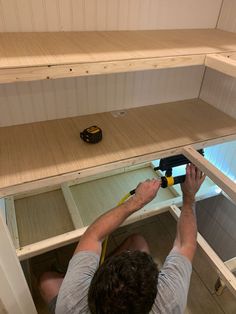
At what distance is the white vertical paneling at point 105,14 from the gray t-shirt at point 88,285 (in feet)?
2.78

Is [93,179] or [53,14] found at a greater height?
[53,14]

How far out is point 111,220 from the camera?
3.06 feet

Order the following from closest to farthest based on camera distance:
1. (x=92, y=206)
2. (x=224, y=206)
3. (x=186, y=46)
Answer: (x=186, y=46) < (x=92, y=206) < (x=224, y=206)

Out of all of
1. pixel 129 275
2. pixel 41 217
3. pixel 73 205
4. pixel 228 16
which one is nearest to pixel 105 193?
pixel 73 205

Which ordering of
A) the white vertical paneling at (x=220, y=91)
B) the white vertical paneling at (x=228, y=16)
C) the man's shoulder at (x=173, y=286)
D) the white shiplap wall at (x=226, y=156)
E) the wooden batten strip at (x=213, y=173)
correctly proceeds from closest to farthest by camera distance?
1. the man's shoulder at (x=173, y=286)
2. the wooden batten strip at (x=213, y=173)
3. the white vertical paneling at (x=228, y=16)
4. the white vertical paneling at (x=220, y=91)
5. the white shiplap wall at (x=226, y=156)

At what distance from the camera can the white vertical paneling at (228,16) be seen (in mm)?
1152

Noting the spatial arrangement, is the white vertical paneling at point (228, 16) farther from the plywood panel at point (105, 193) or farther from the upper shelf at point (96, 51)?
the plywood panel at point (105, 193)

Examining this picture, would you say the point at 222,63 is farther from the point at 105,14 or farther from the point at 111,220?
the point at 111,220

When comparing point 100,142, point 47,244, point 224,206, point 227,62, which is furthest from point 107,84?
point 224,206

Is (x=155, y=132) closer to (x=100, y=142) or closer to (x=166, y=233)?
(x=100, y=142)

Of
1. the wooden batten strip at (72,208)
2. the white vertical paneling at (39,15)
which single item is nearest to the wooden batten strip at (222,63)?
the white vertical paneling at (39,15)

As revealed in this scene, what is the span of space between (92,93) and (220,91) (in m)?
0.69

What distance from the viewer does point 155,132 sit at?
1.15 meters

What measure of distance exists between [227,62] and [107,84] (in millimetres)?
565
